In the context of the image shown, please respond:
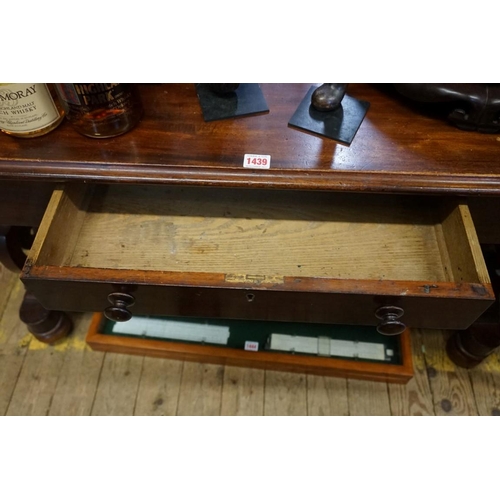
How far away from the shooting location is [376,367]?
0.97 m

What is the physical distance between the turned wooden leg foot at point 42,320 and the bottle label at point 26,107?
454 mm

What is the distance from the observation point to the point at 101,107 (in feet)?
2.06

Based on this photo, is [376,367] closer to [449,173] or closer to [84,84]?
[449,173]

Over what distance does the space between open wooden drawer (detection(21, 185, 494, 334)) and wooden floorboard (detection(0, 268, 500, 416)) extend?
0.36 metres

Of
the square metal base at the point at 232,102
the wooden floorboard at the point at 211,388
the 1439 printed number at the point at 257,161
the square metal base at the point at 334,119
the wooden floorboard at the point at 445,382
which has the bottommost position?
the wooden floorboard at the point at 211,388

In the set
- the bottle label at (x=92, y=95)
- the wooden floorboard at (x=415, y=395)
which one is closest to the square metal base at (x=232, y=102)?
the bottle label at (x=92, y=95)

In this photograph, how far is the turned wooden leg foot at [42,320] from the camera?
3.26 ft

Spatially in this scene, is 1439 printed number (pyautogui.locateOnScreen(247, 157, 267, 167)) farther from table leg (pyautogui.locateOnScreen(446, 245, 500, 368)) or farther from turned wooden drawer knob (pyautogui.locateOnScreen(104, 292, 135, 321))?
table leg (pyautogui.locateOnScreen(446, 245, 500, 368))

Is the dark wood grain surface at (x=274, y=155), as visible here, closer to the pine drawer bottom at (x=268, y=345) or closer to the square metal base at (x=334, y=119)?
the square metal base at (x=334, y=119)

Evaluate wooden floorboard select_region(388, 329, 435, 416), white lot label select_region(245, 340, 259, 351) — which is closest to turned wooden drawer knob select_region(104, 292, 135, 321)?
white lot label select_region(245, 340, 259, 351)

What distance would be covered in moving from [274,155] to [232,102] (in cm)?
13

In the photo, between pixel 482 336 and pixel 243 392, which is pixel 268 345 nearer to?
pixel 243 392

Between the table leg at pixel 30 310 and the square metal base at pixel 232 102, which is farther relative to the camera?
the table leg at pixel 30 310

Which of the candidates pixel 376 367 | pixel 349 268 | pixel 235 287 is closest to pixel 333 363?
pixel 376 367
